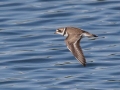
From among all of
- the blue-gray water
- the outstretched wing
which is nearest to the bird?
the outstretched wing

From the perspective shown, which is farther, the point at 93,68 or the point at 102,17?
the point at 102,17

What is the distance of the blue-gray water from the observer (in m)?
15.7

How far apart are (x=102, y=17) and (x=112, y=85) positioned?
496 centimetres

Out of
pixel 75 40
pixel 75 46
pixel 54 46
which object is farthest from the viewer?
pixel 54 46

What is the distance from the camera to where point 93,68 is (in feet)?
54.0

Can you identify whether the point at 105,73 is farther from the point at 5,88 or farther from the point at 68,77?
the point at 5,88

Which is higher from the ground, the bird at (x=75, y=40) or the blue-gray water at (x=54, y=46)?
the bird at (x=75, y=40)

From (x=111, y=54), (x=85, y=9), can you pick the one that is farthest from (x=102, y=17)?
(x=111, y=54)

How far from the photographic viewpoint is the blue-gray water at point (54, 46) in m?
15.7

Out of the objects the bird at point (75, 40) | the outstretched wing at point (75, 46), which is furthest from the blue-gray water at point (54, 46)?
the outstretched wing at point (75, 46)

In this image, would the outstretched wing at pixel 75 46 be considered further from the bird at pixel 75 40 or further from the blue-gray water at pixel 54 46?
the blue-gray water at pixel 54 46

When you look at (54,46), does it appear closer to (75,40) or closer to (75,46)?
(75,40)

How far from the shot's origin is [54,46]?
58.3ft

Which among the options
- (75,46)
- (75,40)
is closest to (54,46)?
(75,40)
